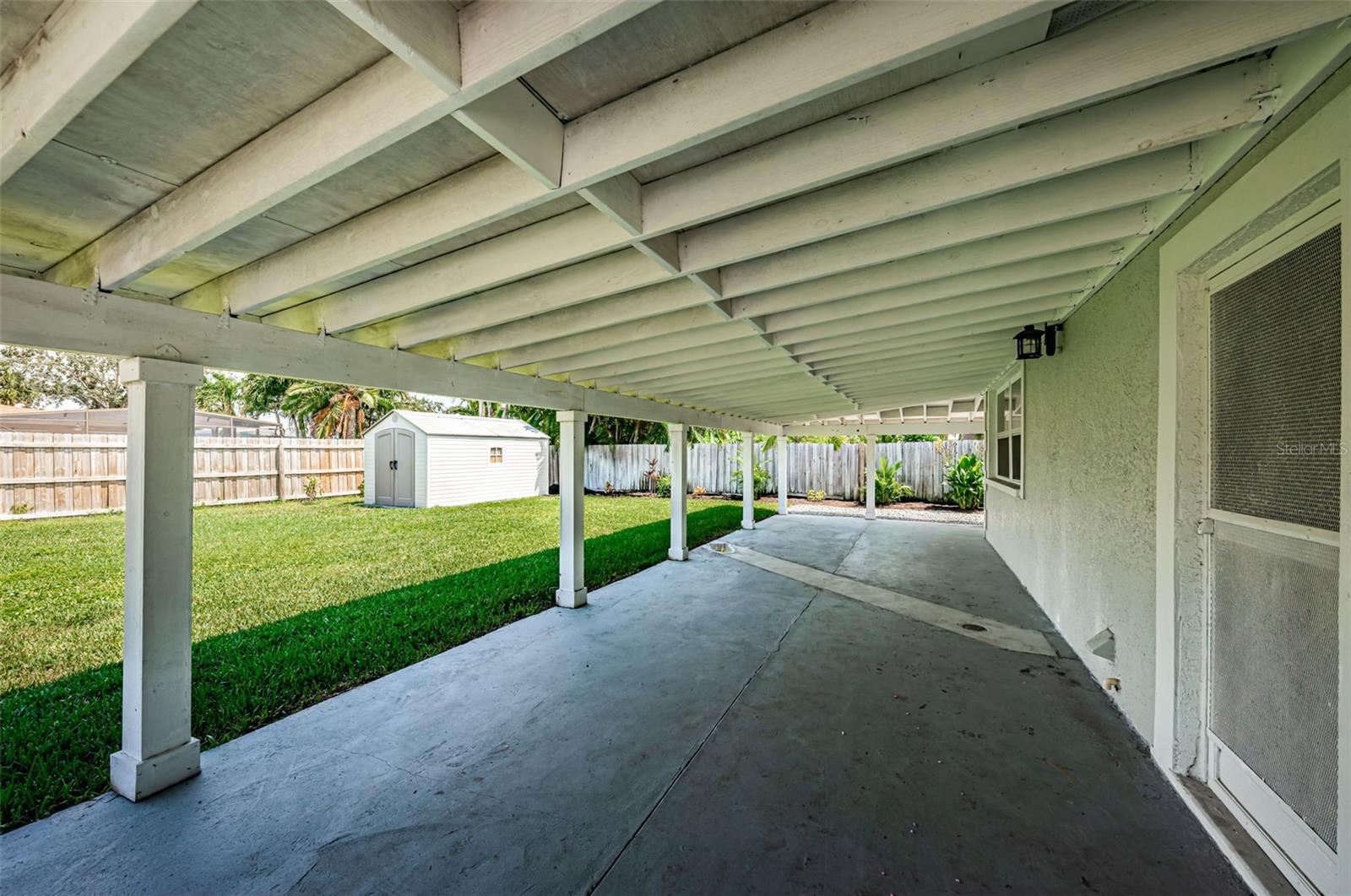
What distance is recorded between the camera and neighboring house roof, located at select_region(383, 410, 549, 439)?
13039 millimetres

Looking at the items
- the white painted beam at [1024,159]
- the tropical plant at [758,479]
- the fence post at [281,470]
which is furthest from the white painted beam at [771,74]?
the fence post at [281,470]

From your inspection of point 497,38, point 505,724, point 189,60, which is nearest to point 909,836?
point 505,724

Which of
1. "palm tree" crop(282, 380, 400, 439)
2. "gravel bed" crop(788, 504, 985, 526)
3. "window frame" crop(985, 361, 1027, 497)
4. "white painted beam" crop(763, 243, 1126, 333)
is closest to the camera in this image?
"white painted beam" crop(763, 243, 1126, 333)

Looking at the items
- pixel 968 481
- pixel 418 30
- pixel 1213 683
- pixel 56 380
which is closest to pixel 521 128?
pixel 418 30

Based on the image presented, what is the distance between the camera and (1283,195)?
1647 mm

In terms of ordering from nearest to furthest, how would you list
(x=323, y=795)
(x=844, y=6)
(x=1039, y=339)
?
1. (x=844, y=6)
2. (x=323, y=795)
3. (x=1039, y=339)

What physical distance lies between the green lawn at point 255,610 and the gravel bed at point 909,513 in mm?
3778

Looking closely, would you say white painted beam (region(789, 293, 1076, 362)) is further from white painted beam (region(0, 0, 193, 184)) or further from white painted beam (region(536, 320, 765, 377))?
white painted beam (region(0, 0, 193, 184))

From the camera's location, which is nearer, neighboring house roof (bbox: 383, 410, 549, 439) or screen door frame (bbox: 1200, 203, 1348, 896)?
screen door frame (bbox: 1200, 203, 1348, 896)

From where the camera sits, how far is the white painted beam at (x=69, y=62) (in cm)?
102

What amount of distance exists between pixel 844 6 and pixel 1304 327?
5.99 ft

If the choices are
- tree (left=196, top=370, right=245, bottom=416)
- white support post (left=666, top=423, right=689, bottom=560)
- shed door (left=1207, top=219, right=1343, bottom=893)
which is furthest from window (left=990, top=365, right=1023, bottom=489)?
tree (left=196, top=370, right=245, bottom=416)

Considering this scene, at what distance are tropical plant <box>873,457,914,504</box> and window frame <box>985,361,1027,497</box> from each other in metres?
4.84

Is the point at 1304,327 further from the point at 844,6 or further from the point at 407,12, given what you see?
the point at 407,12
